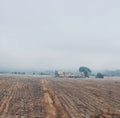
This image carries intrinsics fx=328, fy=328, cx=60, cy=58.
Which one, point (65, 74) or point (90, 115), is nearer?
point (90, 115)

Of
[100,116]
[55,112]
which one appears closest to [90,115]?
[100,116]

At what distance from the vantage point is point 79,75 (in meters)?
178

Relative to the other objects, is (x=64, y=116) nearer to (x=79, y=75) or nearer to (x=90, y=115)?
(x=90, y=115)

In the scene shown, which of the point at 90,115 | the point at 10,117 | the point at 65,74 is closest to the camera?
the point at 10,117

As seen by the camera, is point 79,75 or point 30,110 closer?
point 30,110

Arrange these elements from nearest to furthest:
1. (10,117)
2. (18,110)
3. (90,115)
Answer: (10,117)
(90,115)
(18,110)

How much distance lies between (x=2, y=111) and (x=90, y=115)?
5.66 metres

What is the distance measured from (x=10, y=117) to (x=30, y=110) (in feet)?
11.2

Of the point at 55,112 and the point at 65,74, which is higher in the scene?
the point at 65,74

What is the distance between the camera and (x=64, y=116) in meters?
19.2

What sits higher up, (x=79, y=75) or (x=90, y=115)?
(x=79, y=75)

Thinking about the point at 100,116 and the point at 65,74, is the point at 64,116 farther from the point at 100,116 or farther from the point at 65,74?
the point at 65,74

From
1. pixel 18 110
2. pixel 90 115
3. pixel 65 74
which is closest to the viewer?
pixel 90 115

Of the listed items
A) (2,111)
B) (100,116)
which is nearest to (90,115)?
(100,116)
